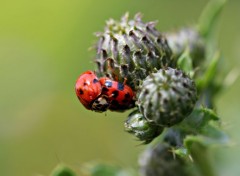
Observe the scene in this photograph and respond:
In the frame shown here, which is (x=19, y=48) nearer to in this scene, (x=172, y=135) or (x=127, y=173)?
(x=127, y=173)

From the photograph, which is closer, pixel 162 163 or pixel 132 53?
pixel 132 53

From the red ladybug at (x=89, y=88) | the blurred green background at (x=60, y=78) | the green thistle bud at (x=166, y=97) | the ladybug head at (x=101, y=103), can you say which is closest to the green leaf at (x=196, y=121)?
the green thistle bud at (x=166, y=97)

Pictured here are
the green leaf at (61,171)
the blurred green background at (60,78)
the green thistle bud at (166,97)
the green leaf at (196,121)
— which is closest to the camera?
the green thistle bud at (166,97)

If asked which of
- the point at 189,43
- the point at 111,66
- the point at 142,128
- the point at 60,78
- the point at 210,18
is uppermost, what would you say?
the point at 60,78

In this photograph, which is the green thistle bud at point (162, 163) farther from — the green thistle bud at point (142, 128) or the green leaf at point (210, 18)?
the green leaf at point (210, 18)

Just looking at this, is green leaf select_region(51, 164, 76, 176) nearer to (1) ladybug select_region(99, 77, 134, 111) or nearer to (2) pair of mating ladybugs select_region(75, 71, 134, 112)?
→ (2) pair of mating ladybugs select_region(75, 71, 134, 112)

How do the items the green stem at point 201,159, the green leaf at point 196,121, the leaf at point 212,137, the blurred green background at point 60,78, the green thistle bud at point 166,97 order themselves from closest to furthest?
→ the green thistle bud at point 166,97, the leaf at point 212,137, the green leaf at point 196,121, the green stem at point 201,159, the blurred green background at point 60,78

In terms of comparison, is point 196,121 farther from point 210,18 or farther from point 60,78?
point 60,78

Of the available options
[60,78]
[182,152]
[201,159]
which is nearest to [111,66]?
[182,152]
